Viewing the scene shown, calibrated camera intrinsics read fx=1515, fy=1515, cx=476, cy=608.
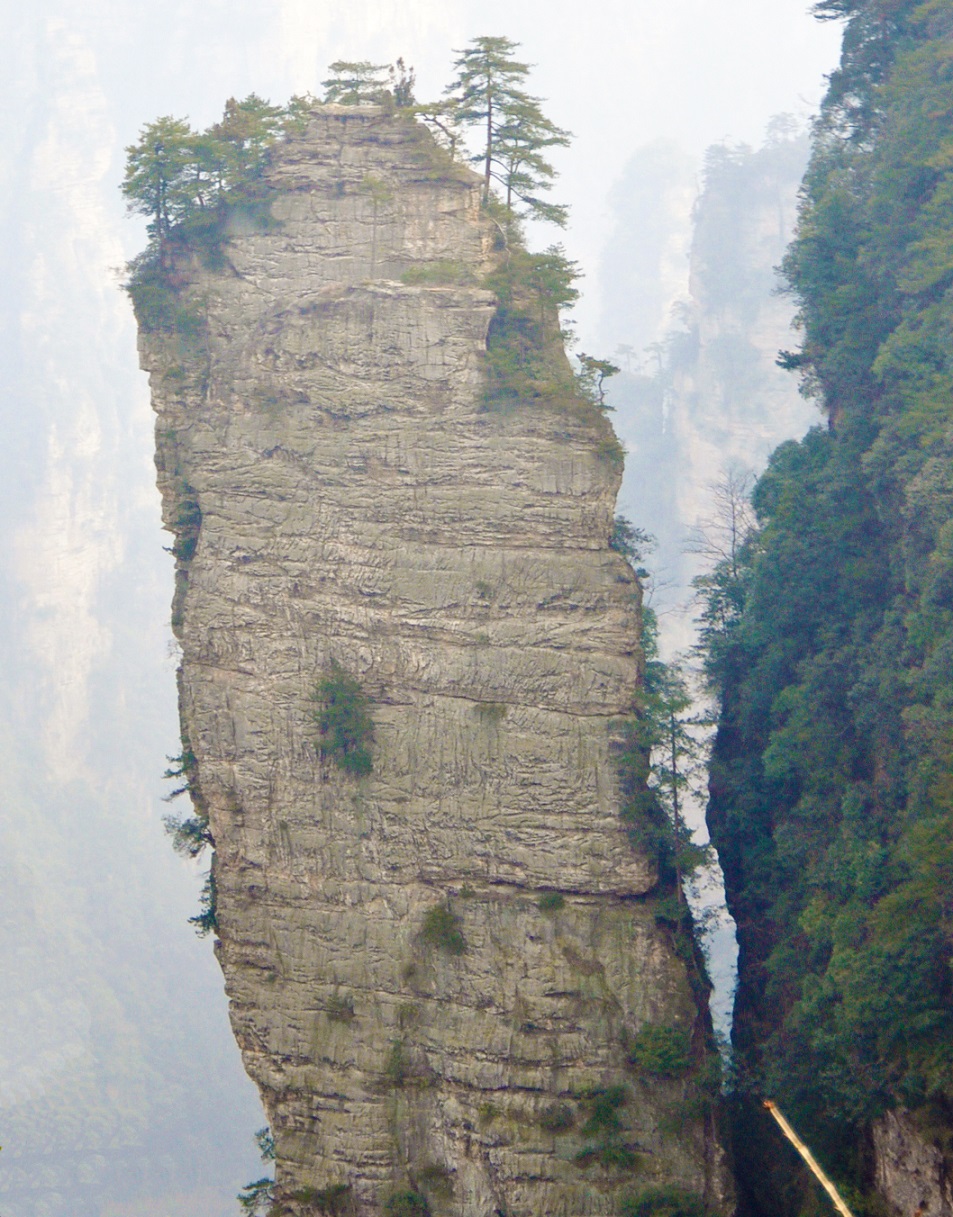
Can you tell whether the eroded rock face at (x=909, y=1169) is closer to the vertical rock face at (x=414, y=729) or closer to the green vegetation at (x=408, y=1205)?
the vertical rock face at (x=414, y=729)

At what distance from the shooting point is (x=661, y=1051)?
3531 centimetres

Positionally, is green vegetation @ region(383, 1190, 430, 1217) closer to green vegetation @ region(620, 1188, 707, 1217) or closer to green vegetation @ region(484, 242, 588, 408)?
green vegetation @ region(620, 1188, 707, 1217)

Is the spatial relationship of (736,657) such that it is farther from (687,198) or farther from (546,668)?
(687,198)

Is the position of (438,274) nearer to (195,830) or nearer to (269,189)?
(269,189)

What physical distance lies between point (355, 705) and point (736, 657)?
501 inches

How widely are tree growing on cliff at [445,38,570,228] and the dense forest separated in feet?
29.1

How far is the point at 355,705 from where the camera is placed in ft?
123

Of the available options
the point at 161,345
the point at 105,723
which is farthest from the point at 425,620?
the point at 105,723

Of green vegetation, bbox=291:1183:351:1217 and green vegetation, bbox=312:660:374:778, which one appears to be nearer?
green vegetation, bbox=291:1183:351:1217

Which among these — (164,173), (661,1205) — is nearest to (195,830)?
(661,1205)

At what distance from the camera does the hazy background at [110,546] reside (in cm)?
9775

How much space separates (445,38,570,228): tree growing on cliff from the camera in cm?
4022

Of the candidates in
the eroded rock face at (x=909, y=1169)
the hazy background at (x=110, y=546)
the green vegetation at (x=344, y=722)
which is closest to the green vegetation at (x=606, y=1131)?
the eroded rock face at (x=909, y=1169)


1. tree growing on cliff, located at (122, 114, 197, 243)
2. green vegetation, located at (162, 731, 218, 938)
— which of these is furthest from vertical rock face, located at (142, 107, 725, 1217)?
tree growing on cliff, located at (122, 114, 197, 243)
